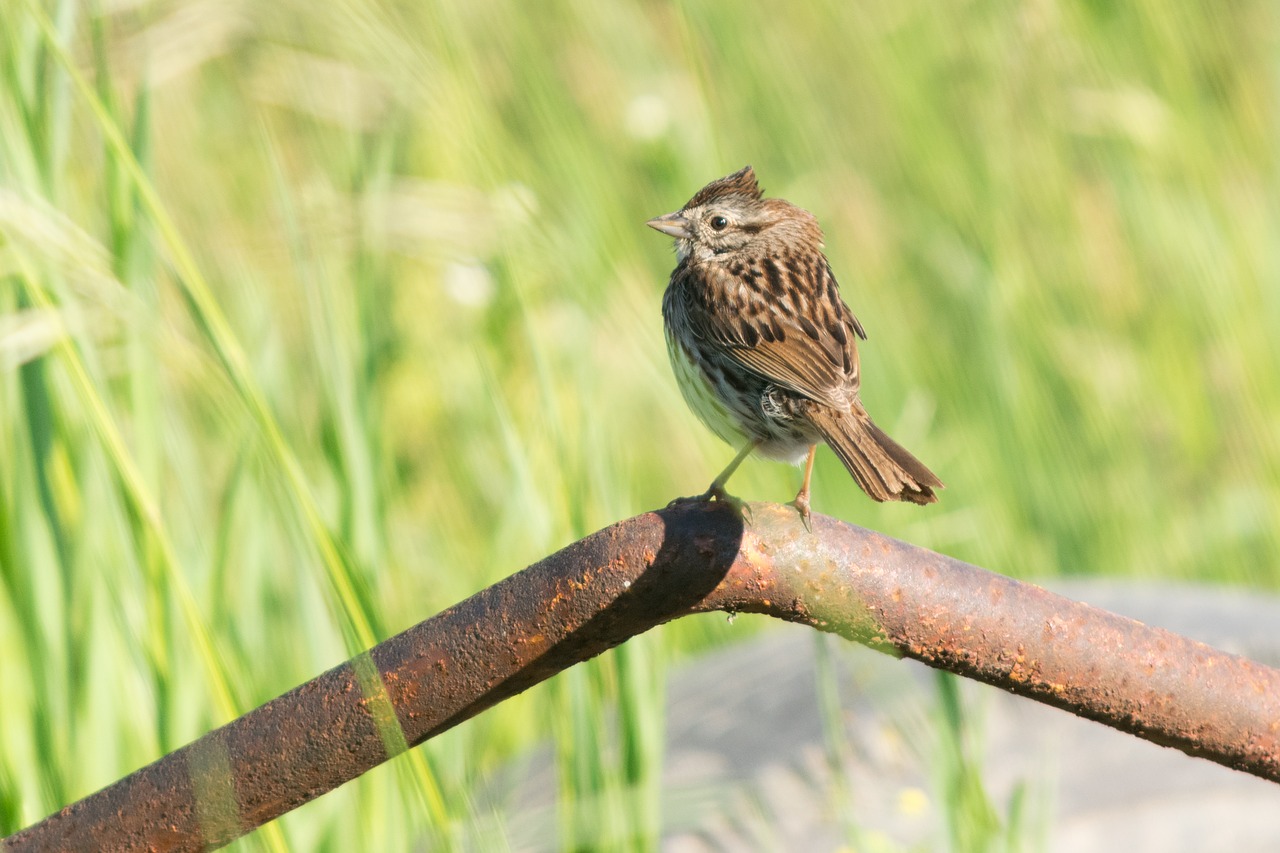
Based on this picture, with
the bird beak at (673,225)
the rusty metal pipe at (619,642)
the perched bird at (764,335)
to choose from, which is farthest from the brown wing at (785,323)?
the rusty metal pipe at (619,642)

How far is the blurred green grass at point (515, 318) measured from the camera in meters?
1.94

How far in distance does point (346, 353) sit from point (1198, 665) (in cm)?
138

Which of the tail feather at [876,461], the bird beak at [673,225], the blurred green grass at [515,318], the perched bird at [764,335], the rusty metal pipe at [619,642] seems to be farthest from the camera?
the bird beak at [673,225]

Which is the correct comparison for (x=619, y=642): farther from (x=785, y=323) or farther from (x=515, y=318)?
(x=515, y=318)

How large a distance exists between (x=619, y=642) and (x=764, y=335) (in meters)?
1.12

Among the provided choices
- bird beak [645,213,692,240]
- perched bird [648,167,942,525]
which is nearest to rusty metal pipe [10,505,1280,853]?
perched bird [648,167,942,525]

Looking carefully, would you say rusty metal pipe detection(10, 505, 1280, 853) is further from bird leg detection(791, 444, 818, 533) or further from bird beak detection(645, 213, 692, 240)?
bird beak detection(645, 213, 692, 240)

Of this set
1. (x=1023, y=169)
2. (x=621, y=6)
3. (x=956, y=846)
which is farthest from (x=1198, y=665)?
(x=1023, y=169)

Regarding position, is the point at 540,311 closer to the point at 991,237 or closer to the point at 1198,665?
the point at 991,237

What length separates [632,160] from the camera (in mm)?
4613

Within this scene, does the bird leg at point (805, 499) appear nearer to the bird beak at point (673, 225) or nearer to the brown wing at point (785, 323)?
the brown wing at point (785, 323)

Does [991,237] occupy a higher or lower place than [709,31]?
lower

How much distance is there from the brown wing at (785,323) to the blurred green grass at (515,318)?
0.49ft

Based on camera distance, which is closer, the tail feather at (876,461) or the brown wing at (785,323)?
the tail feather at (876,461)
